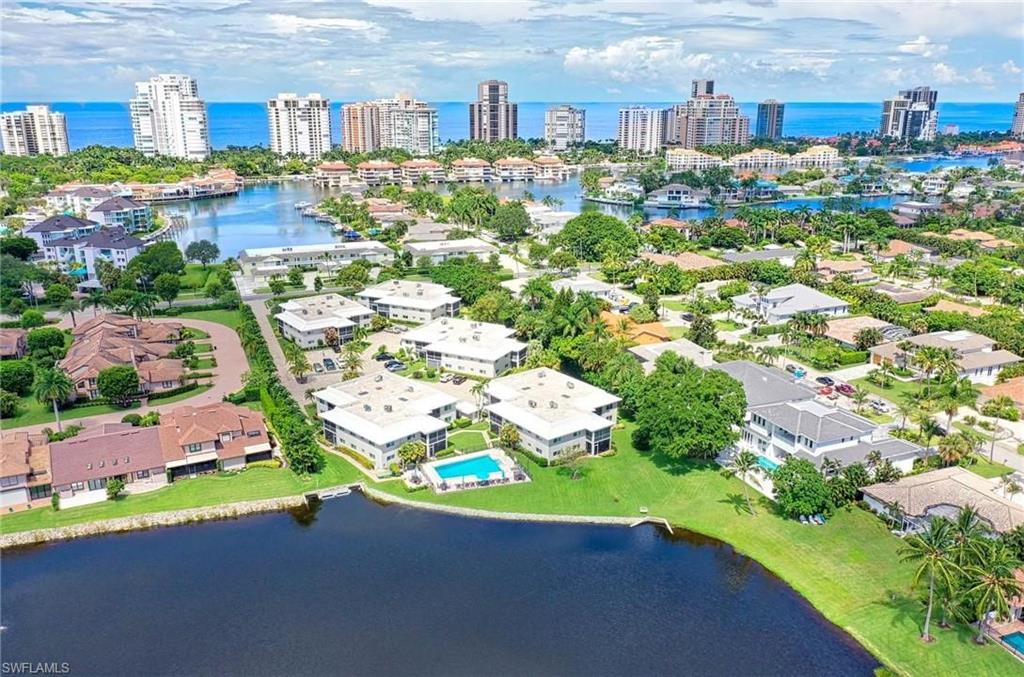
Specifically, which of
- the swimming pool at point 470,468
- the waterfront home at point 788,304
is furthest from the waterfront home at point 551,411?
the waterfront home at point 788,304

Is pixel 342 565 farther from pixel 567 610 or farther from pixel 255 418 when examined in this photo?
pixel 255 418

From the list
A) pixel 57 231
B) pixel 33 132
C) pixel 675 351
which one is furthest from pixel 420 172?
pixel 675 351

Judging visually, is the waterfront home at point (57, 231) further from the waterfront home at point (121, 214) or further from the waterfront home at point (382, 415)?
the waterfront home at point (382, 415)

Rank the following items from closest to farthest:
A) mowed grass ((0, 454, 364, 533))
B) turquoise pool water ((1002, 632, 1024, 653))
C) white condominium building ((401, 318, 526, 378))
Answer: turquoise pool water ((1002, 632, 1024, 653))
mowed grass ((0, 454, 364, 533))
white condominium building ((401, 318, 526, 378))

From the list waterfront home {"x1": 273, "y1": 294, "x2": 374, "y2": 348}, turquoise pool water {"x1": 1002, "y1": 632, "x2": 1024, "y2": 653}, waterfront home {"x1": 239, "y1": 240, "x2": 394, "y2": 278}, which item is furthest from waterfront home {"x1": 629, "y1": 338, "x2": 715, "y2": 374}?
waterfront home {"x1": 239, "y1": 240, "x2": 394, "y2": 278}

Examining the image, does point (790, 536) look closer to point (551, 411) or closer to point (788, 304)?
point (551, 411)

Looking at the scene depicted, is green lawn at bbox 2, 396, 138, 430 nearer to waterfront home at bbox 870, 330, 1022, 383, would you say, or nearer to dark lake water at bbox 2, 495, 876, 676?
dark lake water at bbox 2, 495, 876, 676
